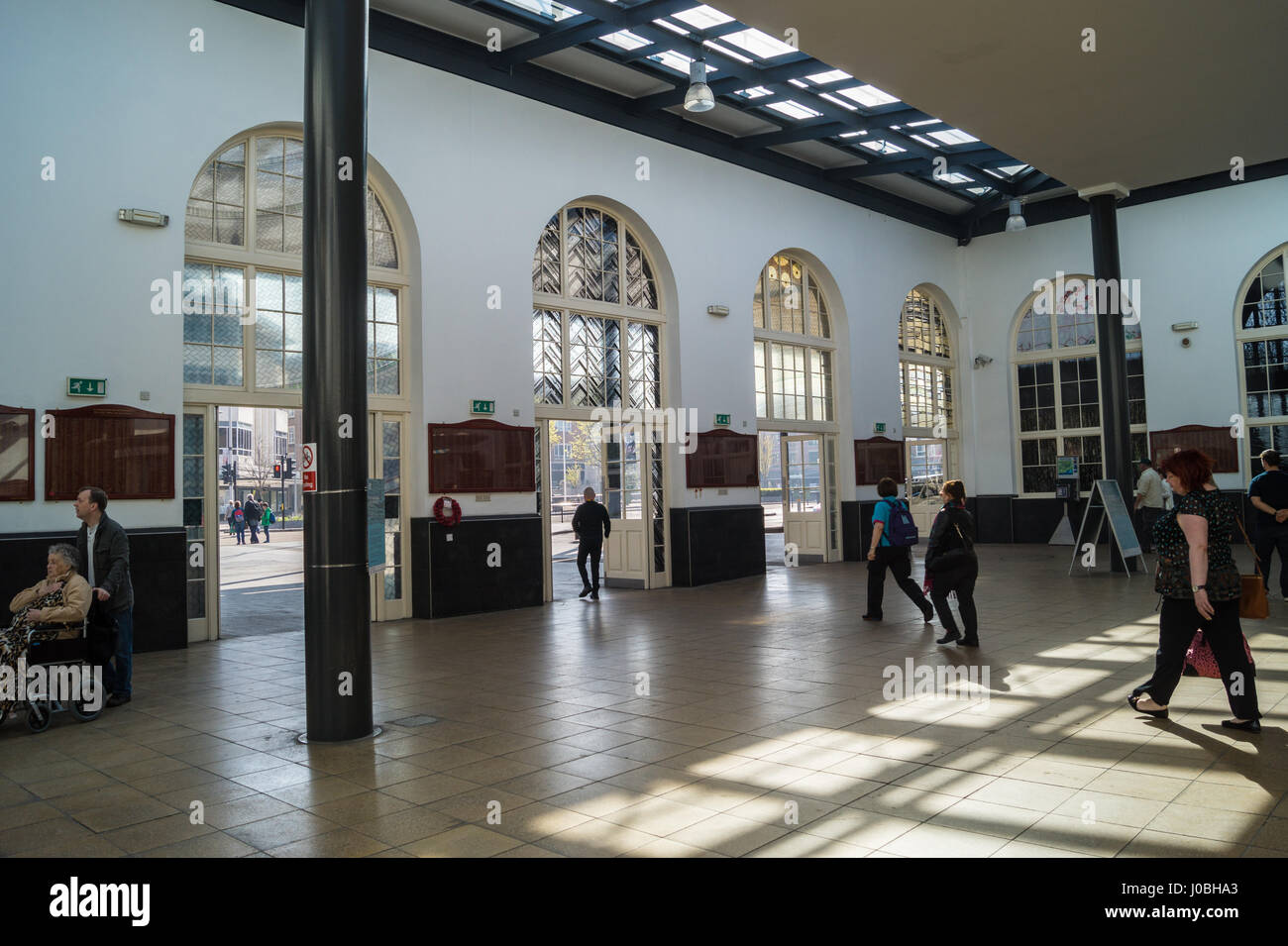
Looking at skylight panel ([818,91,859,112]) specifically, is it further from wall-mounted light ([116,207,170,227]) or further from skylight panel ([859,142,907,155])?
wall-mounted light ([116,207,170,227])

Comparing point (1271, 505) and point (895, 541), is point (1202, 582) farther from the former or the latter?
point (1271, 505)

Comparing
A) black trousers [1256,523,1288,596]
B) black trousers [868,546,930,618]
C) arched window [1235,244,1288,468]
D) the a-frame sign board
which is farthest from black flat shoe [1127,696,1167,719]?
arched window [1235,244,1288,468]

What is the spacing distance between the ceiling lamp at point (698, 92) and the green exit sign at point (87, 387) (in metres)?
6.45

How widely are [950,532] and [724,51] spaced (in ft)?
22.2

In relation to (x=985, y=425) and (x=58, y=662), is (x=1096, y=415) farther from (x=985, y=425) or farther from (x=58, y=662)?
(x=58, y=662)

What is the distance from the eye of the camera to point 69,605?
568cm

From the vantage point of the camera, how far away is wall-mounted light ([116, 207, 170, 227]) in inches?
320

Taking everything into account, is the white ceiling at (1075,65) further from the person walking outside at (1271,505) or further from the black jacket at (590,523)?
the black jacket at (590,523)

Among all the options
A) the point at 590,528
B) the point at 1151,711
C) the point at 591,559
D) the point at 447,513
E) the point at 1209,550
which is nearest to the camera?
the point at 1209,550

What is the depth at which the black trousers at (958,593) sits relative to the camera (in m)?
7.44

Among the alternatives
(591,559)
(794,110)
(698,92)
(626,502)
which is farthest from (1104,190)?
(591,559)

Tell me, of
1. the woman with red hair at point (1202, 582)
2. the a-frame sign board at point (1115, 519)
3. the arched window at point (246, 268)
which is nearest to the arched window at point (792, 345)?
the a-frame sign board at point (1115, 519)
